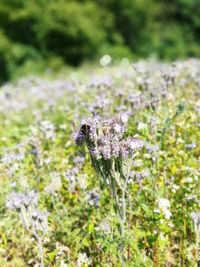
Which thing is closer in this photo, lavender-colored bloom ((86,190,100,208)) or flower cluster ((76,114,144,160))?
flower cluster ((76,114,144,160))

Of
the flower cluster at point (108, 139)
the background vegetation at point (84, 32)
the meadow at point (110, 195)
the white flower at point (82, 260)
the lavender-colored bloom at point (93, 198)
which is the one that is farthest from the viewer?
the background vegetation at point (84, 32)

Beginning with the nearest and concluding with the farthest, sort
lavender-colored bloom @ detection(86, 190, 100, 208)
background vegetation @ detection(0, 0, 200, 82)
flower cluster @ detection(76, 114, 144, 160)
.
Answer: flower cluster @ detection(76, 114, 144, 160) → lavender-colored bloom @ detection(86, 190, 100, 208) → background vegetation @ detection(0, 0, 200, 82)

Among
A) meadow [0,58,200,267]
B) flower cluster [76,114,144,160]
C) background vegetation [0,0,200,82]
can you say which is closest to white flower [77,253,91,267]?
meadow [0,58,200,267]

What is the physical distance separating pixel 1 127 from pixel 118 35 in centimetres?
2294

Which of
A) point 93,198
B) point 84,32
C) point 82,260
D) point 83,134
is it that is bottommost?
point 82,260

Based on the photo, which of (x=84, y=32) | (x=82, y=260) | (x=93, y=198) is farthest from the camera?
(x=84, y=32)

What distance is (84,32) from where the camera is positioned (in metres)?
24.6

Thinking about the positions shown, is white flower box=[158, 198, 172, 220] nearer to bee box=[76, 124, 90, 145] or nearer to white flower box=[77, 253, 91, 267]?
white flower box=[77, 253, 91, 267]

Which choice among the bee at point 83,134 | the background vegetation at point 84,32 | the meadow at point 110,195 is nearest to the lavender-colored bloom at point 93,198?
the meadow at point 110,195

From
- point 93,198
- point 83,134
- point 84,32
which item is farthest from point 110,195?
point 84,32

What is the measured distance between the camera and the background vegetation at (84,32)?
2367 cm

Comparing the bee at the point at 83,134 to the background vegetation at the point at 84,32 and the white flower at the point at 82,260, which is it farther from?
the background vegetation at the point at 84,32

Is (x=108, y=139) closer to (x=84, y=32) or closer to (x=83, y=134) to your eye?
(x=83, y=134)

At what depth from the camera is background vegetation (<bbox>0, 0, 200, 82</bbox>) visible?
77.7 feet
